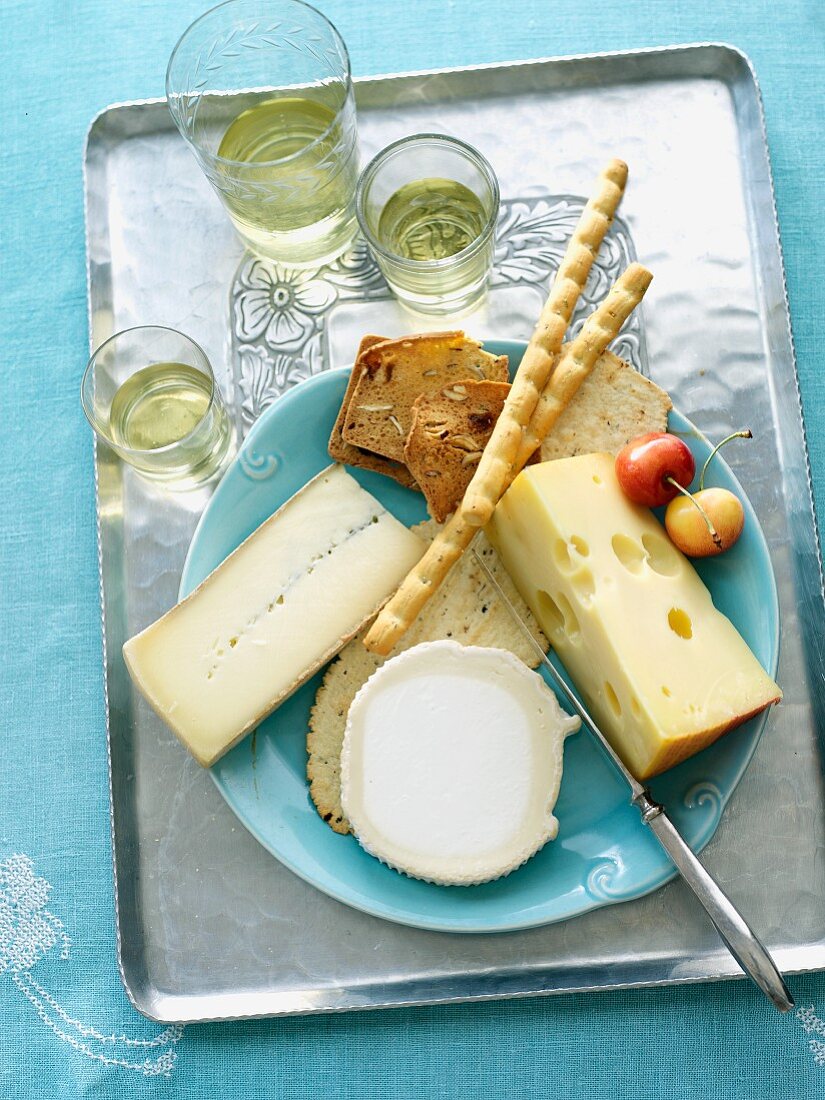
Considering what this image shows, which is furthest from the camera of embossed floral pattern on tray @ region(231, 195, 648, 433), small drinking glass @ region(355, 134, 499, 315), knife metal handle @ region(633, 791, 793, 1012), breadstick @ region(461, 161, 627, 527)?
embossed floral pattern on tray @ region(231, 195, 648, 433)

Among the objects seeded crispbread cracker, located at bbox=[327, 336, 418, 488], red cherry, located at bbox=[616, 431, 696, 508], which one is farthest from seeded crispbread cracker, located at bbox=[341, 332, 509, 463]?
red cherry, located at bbox=[616, 431, 696, 508]

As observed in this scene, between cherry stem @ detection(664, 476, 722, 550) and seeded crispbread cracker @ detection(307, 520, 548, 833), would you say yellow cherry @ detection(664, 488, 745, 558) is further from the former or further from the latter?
seeded crispbread cracker @ detection(307, 520, 548, 833)

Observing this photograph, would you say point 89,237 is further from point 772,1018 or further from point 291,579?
point 772,1018

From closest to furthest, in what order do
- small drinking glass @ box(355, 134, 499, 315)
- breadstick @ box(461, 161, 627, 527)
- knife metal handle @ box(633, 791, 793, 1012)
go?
1. knife metal handle @ box(633, 791, 793, 1012)
2. breadstick @ box(461, 161, 627, 527)
3. small drinking glass @ box(355, 134, 499, 315)

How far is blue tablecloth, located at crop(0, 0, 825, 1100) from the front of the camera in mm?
1482

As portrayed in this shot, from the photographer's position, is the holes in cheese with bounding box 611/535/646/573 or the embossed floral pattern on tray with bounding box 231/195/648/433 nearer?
the holes in cheese with bounding box 611/535/646/573

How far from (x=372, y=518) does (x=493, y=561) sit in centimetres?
19

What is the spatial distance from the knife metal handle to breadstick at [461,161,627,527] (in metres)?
0.47

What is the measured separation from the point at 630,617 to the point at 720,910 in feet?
1.30

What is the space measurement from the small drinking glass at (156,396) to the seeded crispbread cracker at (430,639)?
38 cm

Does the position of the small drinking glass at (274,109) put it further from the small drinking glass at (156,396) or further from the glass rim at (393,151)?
the small drinking glass at (156,396)

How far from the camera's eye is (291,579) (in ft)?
4.92

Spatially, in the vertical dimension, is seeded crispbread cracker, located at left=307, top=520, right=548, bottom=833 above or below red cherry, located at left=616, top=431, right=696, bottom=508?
below

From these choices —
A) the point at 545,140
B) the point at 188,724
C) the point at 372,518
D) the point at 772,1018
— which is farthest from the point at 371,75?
the point at 772,1018
